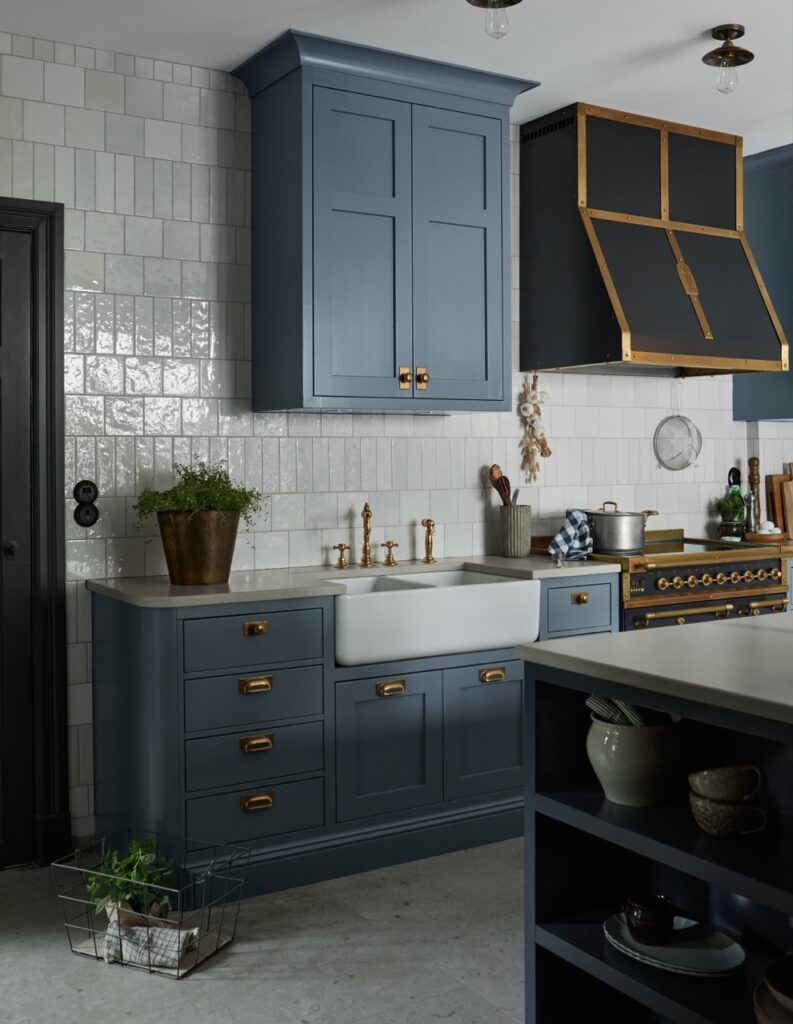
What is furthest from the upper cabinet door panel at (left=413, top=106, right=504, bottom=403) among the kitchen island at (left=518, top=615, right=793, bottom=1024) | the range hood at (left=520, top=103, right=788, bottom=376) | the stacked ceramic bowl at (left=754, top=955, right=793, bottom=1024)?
the stacked ceramic bowl at (left=754, top=955, right=793, bottom=1024)

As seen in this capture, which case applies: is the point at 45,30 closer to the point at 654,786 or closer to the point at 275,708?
the point at 275,708

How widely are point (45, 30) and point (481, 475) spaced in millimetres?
2439

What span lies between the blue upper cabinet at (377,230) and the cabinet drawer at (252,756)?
1.16 meters

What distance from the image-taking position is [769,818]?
2207mm

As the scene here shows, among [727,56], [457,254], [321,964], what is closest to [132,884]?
[321,964]

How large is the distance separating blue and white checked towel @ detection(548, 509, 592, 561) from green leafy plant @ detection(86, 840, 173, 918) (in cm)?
207

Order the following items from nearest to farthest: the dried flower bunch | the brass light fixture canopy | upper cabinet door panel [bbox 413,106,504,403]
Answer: the brass light fixture canopy, upper cabinet door panel [bbox 413,106,504,403], the dried flower bunch

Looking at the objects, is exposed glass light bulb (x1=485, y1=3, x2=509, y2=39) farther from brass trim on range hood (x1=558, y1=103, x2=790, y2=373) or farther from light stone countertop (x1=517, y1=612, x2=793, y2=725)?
light stone countertop (x1=517, y1=612, x2=793, y2=725)

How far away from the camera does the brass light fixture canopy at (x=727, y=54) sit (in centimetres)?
389

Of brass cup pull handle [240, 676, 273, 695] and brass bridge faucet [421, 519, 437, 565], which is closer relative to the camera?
brass cup pull handle [240, 676, 273, 695]

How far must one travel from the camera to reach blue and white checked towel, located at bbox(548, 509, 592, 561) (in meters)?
4.58

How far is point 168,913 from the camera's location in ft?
10.9

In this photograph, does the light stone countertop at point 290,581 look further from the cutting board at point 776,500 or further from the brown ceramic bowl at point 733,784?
the brown ceramic bowl at point 733,784

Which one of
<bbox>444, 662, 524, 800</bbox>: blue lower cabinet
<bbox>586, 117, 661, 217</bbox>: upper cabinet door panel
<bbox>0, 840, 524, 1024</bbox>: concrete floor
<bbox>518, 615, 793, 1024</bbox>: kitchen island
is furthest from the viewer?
<bbox>586, 117, 661, 217</bbox>: upper cabinet door panel
